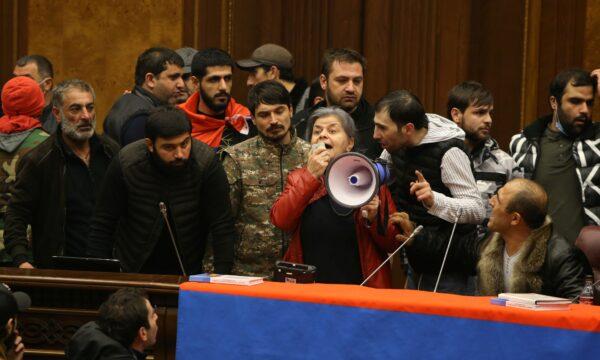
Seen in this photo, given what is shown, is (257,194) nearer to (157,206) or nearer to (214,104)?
(157,206)

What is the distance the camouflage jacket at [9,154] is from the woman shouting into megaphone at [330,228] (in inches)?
61.1

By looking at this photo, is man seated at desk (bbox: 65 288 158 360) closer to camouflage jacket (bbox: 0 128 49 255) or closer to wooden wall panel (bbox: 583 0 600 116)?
camouflage jacket (bbox: 0 128 49 255)

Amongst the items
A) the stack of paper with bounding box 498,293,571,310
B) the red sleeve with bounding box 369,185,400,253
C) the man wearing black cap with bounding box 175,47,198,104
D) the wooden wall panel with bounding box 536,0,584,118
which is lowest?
the stack of paper with bounding box 498,293,571,310

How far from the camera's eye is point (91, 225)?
5309mm

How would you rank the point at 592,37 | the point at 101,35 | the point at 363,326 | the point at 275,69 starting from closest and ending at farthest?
the point at 363,326
the point at 275,69
the point at 592,37
the point at 101,35

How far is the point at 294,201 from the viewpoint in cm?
486

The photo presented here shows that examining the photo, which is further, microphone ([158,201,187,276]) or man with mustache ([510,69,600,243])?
man with mustache ([510,69,600,243])

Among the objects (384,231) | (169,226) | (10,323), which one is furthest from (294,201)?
(10,323)

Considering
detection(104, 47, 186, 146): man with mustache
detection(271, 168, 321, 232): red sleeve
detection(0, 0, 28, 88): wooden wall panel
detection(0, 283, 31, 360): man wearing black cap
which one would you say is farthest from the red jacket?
detection(0, 0, 28, 88): wooden wall panel

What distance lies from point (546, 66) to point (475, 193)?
2.71m

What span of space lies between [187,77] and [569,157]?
7.62 ft

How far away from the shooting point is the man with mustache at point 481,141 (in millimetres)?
5754

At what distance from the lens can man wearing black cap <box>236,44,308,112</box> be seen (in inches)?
264

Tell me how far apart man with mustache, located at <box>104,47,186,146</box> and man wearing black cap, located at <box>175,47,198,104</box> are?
0.12 feet
